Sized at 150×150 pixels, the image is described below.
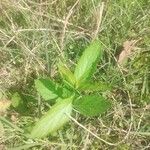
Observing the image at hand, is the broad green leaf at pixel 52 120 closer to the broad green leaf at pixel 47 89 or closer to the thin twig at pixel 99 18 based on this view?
the broad green leaf at pixel 47 89

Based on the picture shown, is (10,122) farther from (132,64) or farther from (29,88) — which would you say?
(132,64)

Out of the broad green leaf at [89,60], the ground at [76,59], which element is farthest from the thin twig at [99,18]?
the broad green leaf at [89,60]

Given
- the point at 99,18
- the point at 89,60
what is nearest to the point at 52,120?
the point at 89,60

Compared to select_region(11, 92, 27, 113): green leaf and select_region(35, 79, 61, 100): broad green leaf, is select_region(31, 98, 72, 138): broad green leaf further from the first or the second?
select_region(11, 92, 27, 113): green leaf

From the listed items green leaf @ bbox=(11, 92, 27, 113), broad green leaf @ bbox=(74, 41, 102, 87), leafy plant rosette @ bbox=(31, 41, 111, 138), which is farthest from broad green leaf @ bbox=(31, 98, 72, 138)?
green leaf @ bbox=(11, 92, 27, 113)

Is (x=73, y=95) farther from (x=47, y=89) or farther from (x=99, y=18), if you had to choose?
(x=99, y=18)

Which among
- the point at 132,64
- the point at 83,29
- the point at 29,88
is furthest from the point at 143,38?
the point at 29,88
